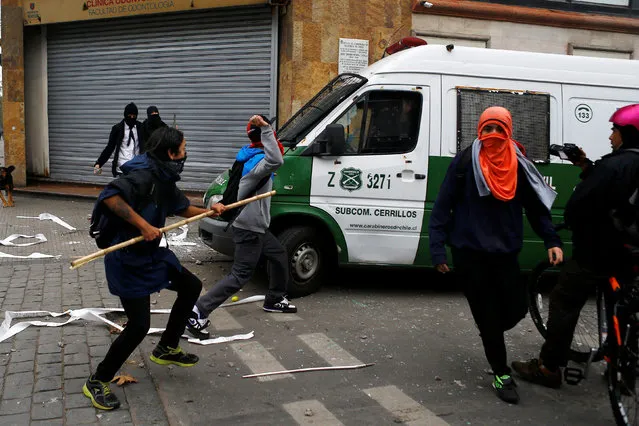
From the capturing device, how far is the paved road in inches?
154

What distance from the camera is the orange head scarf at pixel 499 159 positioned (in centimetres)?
406

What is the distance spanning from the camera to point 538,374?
446cm

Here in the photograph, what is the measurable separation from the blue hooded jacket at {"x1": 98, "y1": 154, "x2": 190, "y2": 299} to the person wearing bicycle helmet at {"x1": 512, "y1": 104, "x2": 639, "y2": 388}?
250 centimetres

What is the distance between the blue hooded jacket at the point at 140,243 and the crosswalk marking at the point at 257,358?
101cm

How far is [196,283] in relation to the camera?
4312 millimetres

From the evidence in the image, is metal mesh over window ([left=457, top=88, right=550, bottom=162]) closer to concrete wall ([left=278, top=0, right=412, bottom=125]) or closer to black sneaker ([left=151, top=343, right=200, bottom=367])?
black sneaker ([left=151, top=343, right=200, bottom=367])

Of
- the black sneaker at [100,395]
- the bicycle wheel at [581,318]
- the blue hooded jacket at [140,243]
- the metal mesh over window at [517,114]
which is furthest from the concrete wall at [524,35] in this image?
the black sneaker at [100,395]

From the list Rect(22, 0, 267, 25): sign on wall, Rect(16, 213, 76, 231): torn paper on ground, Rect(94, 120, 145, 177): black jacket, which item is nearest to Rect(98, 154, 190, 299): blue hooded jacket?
Rect(94, 120, 145, 177): black jacket

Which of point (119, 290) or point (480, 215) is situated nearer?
point (119, 290)

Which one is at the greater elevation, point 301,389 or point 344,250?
point 344,250

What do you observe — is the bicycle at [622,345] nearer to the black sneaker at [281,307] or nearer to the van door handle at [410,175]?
the van door handle at [410,175]

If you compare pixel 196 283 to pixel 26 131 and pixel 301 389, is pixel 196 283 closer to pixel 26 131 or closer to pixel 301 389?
pixel 301 389

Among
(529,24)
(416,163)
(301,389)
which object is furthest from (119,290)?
(529,24)

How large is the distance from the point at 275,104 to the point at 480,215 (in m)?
8.13
